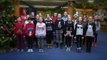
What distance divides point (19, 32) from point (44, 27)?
3.62 feet

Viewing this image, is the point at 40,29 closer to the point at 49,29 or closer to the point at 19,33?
the point at 49,29

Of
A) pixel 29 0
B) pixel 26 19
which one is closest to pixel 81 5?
pixel 29 0

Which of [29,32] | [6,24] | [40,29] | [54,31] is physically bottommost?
[54,31]

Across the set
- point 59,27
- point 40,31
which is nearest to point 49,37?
point 59,27

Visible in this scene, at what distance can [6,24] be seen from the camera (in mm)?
10547

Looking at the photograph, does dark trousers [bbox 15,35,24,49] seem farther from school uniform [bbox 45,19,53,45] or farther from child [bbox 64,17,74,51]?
child [bbox 64,17,74,51]

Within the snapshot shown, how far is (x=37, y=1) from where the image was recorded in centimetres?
1873

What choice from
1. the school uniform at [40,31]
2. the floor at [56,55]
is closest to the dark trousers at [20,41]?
the floor at [56,55]

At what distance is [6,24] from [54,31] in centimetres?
221

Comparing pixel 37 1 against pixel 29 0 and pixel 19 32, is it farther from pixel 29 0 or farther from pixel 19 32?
pixel 19 32

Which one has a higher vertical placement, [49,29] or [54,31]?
[49,29]

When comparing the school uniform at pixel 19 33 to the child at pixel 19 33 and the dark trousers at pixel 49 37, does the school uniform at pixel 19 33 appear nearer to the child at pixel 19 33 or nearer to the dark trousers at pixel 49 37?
the child at pixel 19 33

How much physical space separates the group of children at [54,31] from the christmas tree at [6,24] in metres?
0.36

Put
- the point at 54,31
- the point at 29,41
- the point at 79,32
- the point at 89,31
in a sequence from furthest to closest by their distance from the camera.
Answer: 1. the point at 54,31
2. the point at 29,41
3. the point at 79,32
4. the point at 89,31
